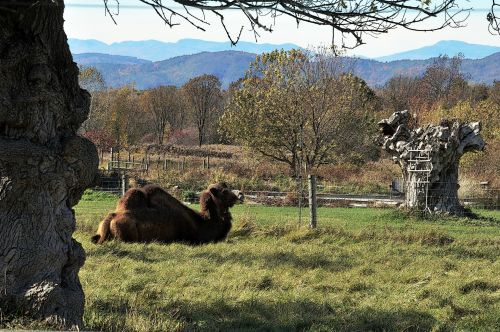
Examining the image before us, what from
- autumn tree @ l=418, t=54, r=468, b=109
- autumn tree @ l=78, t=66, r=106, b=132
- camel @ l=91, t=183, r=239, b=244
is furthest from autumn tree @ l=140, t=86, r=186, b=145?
camel @ l=91, t=183, r=239, b=244

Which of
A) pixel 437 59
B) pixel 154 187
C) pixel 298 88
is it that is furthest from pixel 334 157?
pixel 437 59

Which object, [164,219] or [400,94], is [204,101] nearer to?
[400,94]

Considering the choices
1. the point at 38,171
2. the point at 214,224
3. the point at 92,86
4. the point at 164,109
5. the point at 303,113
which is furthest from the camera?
the point at 164,109

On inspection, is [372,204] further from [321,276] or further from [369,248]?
[321,276]

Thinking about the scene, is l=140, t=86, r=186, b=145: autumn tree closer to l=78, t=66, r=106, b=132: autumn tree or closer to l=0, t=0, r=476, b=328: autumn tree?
l=78, t=66, r=106, b=132: autumn tree

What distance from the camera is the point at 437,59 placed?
282 feet

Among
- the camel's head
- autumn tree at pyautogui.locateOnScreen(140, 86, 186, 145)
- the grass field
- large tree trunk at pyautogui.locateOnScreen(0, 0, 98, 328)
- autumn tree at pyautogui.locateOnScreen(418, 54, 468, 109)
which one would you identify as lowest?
the grass field

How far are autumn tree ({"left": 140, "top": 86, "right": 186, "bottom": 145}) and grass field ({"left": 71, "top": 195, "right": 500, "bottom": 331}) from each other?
6903 centimetres

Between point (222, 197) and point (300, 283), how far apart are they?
217 inches

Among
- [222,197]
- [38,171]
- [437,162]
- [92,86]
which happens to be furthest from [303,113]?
[92,86]

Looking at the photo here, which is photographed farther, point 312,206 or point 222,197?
point 312,206

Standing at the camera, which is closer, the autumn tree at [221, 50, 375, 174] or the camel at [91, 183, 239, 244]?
the camel at [91, 183, 239, 244]

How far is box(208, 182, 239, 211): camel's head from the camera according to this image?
1446cm

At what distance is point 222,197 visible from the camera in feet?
47.8
